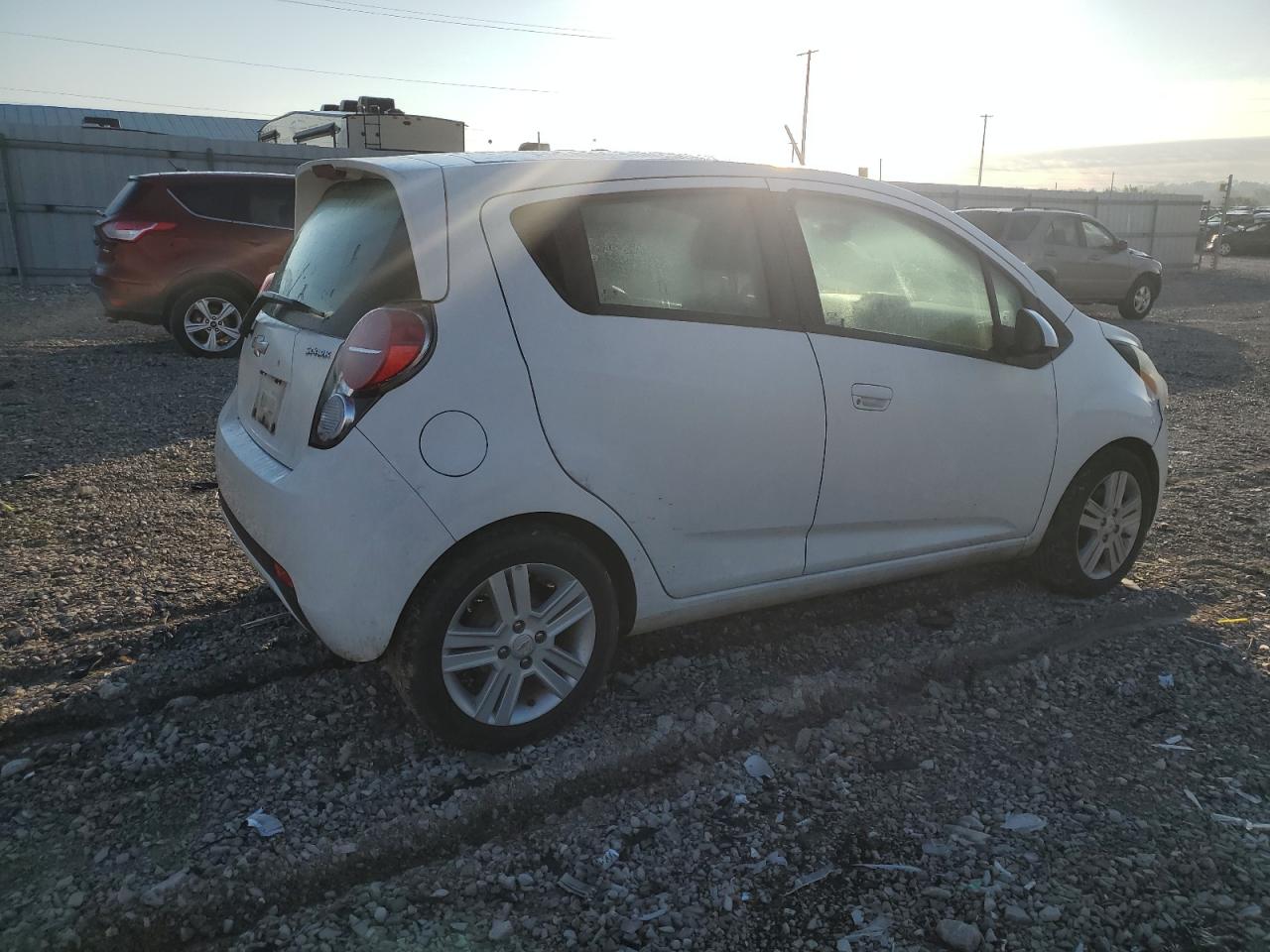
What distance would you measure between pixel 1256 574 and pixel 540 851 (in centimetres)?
387

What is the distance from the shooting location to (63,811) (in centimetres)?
269

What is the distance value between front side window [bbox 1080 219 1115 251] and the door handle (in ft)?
51.3

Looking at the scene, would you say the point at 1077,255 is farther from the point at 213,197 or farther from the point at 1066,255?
the point at 213,197

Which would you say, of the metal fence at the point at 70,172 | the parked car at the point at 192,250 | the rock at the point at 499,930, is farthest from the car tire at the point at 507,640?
the metal fence at the point at 70,172

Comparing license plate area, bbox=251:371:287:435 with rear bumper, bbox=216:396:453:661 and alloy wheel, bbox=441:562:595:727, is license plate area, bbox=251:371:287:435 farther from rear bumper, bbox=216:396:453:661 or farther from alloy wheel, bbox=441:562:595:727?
alloy wheel, bbox=441:562:595:727

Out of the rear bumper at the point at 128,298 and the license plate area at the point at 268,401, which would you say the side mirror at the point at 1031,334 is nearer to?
the license plate area at the point at 268,401

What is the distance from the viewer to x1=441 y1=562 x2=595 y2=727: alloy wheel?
286 centimetres

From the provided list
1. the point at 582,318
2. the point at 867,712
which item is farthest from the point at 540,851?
the point at 582,318

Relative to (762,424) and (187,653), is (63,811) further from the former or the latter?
(762,424)

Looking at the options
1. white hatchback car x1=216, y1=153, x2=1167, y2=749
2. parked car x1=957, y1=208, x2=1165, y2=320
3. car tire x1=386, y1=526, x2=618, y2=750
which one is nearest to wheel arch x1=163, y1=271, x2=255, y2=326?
white hatchback car x1=216, y1=153, x2=1167, y2=749

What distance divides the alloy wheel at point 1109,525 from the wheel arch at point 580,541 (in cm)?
220

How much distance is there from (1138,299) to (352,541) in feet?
60.2

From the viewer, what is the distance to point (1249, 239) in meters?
36.8

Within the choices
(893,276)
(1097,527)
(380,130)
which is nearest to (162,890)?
(893,276)
